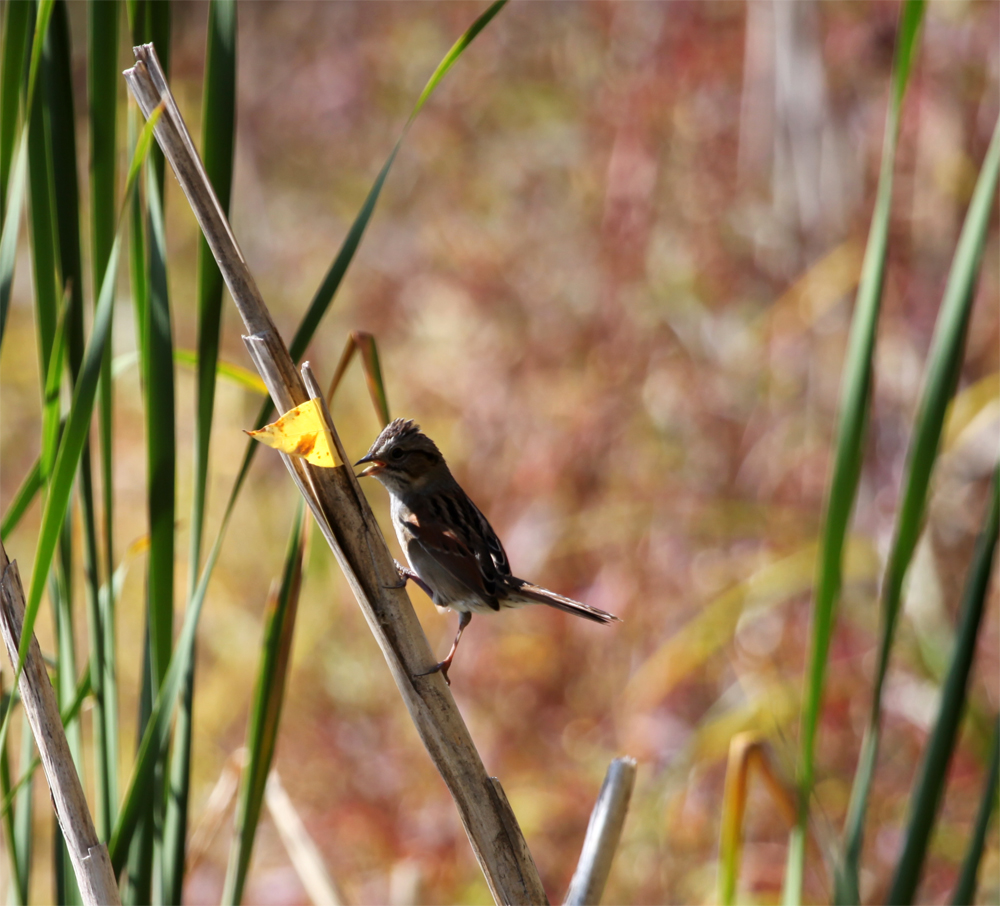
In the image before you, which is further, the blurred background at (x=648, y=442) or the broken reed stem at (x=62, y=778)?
the blurred background at (x=648, y=442)

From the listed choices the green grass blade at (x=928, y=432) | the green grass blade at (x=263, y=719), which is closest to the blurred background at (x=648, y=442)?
the green grass blade at (x=928, y=432)

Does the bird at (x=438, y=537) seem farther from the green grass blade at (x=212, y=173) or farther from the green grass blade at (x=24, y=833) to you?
the green grass blade at (x=24, y=833)

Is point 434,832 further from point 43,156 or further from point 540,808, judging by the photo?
point 43,156

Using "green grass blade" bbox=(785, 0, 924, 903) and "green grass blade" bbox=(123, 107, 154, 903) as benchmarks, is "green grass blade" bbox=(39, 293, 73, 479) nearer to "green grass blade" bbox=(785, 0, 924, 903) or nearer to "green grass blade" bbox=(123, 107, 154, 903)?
"green grass blade" bbox=(123, 107, 154, 903)

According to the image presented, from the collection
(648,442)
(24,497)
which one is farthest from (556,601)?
(648,442)

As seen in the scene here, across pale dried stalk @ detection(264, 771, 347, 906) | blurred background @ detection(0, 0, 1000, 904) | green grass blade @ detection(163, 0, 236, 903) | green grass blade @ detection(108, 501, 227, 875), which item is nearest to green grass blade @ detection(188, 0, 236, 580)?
green grass blade @ detection(163, 0, 236, 903)

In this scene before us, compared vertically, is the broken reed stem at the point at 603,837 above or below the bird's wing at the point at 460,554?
below
